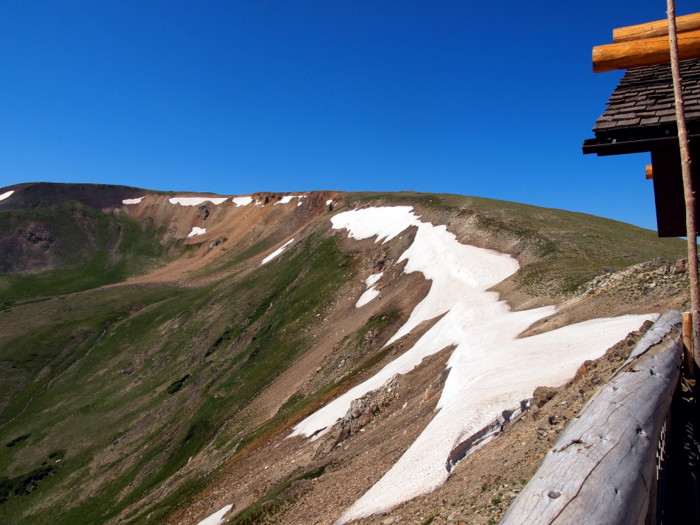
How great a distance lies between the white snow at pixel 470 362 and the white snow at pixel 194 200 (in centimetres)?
12664

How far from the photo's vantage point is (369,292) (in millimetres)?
48750

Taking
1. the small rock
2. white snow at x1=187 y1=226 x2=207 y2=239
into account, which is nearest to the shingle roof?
the small rock

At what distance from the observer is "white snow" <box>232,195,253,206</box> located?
144738mm

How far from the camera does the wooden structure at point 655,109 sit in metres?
7.50

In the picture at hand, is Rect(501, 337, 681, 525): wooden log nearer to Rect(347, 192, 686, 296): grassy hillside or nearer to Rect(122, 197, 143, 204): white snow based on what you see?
Rect(347, 192, 686, 296): grassy hillside

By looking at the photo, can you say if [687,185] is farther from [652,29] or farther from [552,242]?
[552,242]

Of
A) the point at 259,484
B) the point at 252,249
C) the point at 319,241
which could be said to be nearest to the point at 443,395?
the point at 259,484

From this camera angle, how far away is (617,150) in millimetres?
7605

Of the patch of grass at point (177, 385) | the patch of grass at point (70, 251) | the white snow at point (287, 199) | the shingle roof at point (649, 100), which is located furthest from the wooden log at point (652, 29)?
the patch of grass at point (70, 251)

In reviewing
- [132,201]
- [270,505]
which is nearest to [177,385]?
[270,505]

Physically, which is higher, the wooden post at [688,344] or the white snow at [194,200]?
the white snow at [194,200]

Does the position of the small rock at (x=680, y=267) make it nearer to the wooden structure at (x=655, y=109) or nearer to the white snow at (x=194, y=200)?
the wooden structure at (x=655, y=109)

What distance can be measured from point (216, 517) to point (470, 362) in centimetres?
1184

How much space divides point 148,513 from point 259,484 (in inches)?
456
